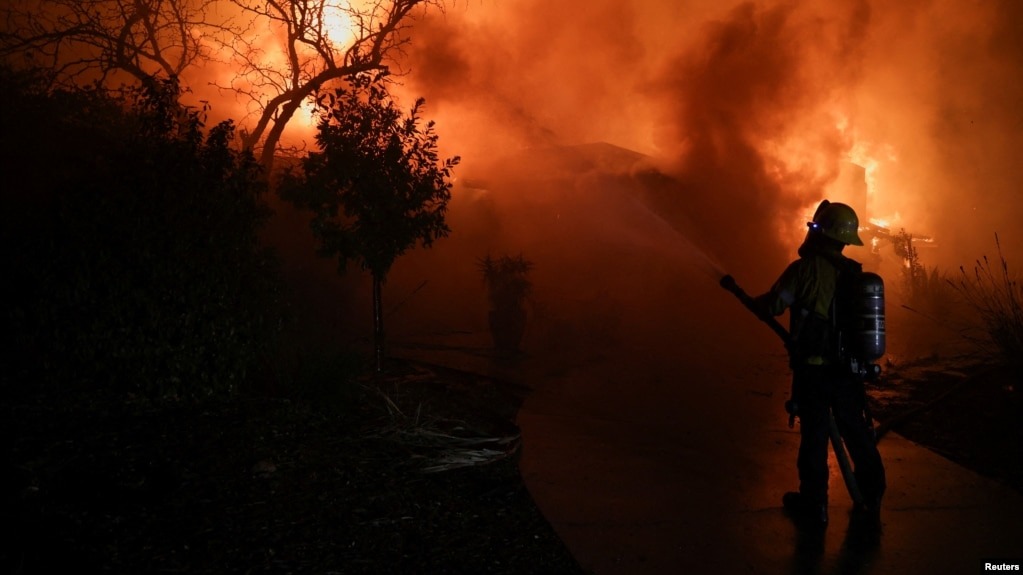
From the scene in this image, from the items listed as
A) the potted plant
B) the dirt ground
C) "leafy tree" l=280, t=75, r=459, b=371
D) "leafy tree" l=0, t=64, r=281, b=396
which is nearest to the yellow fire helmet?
the dirt ground

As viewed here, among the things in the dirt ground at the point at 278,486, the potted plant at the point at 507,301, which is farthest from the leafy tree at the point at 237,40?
the dirt ground at the point at 278,486

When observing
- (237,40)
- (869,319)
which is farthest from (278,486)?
(237,40)

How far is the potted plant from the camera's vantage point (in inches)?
404

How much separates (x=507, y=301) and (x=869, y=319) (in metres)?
6.47

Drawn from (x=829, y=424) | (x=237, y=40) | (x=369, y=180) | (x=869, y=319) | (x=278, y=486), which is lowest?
(x=278, y=486)

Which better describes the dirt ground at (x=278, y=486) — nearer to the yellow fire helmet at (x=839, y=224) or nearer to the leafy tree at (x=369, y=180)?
the leafy tree at (x=369, y=180)

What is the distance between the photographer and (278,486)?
4.05m

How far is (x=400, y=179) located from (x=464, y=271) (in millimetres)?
9190

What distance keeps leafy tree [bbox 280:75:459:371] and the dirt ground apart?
1.81m

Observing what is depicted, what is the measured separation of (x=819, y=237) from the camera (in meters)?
4.50

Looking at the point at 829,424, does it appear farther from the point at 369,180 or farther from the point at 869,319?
the point at 369,180

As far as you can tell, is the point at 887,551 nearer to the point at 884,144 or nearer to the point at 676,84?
the point at 676,84

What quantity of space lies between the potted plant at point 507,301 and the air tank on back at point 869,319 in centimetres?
631

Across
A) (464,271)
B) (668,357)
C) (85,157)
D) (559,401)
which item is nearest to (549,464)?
(559,401)
